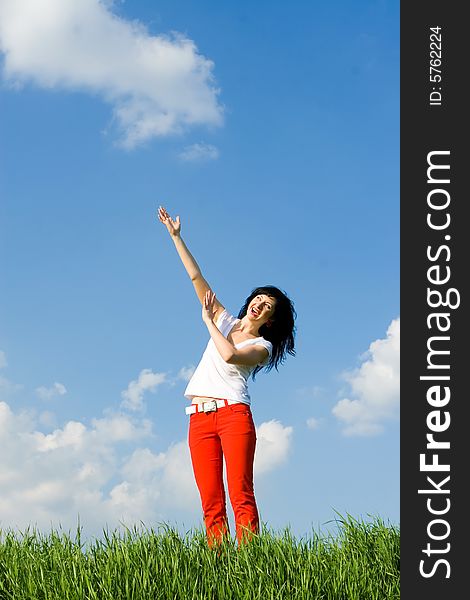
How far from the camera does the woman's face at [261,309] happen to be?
208 inches

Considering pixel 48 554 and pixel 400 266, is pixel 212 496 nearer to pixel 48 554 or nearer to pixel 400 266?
pixel 48 554

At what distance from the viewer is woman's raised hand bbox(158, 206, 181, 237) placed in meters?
5.36

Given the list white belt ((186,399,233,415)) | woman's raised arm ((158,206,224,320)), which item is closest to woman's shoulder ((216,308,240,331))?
woman's raised arm ((158,206,224,320))

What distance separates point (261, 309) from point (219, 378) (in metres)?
0.65

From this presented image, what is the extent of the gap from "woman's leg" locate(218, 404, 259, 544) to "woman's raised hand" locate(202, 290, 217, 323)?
1.94 ft

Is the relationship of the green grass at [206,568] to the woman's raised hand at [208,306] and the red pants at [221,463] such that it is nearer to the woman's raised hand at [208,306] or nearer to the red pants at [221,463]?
the red pants at [221,463]

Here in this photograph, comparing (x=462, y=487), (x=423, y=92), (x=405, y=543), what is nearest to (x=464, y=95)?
(x=423, y=92)

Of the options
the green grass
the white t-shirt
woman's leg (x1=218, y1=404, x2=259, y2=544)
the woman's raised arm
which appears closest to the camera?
the green grass

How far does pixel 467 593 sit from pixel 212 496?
5.94 ft

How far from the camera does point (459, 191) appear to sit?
12.3ft

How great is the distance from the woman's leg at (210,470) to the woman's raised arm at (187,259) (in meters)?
0.83

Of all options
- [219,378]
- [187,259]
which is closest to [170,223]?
[187,259]

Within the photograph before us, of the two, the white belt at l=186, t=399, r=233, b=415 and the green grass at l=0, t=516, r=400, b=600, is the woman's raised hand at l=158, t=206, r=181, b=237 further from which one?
the green grass at l=0, t=516, r=400, b=600

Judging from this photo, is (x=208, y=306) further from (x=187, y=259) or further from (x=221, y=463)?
(x=221, y=463)
